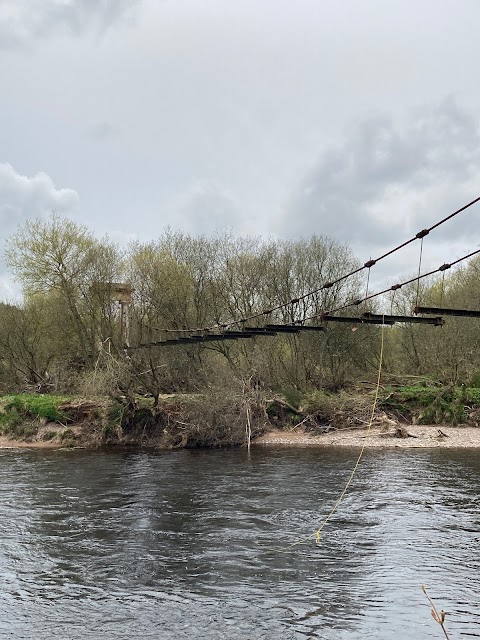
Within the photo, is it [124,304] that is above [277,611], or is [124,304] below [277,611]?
above

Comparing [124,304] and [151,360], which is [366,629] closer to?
[151,360]

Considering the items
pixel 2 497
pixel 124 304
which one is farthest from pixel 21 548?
pixel 124 304

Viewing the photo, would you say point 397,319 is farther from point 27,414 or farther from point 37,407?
point 27,414

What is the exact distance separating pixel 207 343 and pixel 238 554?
2519cm

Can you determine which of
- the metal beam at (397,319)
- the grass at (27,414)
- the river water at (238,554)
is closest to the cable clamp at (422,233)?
the metal beam at (397,319)

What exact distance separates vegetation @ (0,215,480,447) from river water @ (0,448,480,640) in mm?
10183

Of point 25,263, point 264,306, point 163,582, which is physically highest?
point 25,263

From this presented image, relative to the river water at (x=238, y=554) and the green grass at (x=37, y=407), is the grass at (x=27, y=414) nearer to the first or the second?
the green grass at (x=37, y=407)

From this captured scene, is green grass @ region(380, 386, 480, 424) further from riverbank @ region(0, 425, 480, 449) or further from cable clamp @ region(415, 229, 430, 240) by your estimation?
cable clamp @ region(415, 229, 430, 240)

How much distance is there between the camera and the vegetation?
105 feet

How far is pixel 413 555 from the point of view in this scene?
39.1 ft

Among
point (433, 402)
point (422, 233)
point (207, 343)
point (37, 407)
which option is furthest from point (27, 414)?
point (422, 233)

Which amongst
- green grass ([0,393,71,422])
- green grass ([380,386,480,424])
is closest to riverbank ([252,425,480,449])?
green grass ([380,386,480,424])

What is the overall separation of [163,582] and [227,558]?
1593 mm
